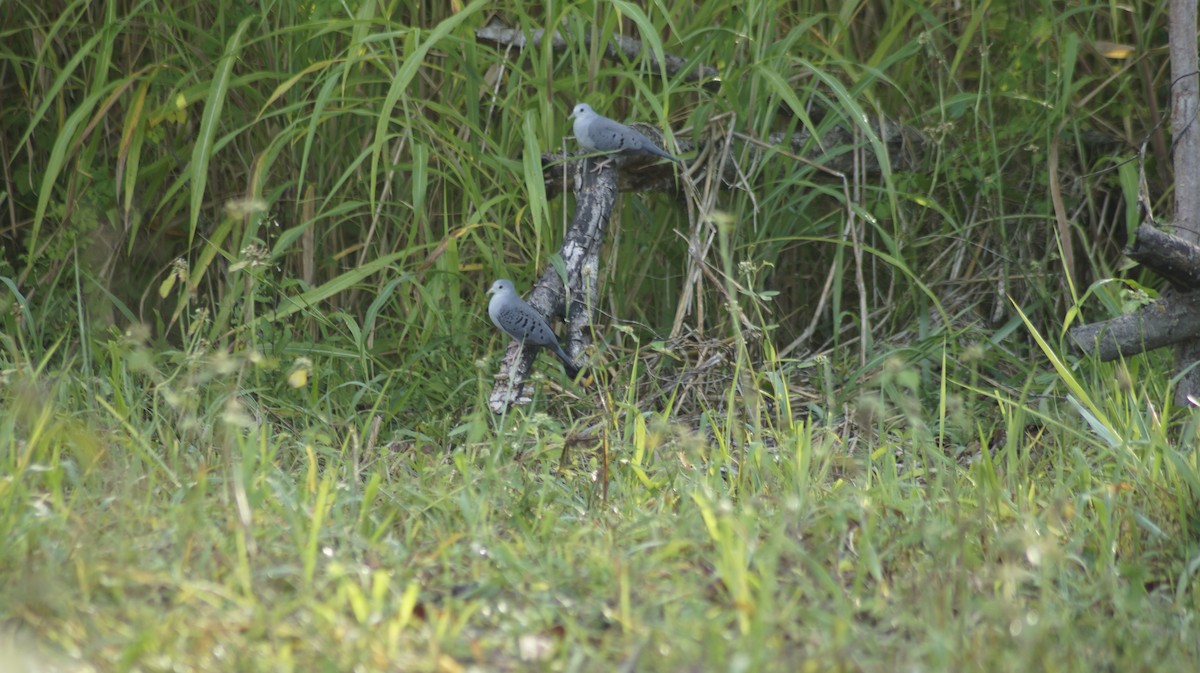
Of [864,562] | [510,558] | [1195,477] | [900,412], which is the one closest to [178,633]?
[510,558]

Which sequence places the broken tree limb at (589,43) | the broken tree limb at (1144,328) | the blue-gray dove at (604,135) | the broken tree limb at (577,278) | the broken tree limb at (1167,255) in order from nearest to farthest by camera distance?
1. the broken tree limb at (1167,255)
2. the broken tree limb at (1144,328)
3. the broken tree limb at (577,278)
4. the blue-gray dove at (604,135)
5. the broken tree limb at (589,43)

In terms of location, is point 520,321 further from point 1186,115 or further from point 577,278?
point 1186,115

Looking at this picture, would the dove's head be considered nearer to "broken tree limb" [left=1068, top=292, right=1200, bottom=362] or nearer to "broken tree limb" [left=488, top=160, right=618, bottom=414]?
"broken tree limb" [left=488, top=160, right=618, bottom=414]

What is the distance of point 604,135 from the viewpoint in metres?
2.96

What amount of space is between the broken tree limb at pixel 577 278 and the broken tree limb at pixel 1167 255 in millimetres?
1188

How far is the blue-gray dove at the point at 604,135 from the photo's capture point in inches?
116

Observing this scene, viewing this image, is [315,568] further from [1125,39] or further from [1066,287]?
[1125,39]

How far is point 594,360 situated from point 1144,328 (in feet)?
4.15

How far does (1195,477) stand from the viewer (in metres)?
2.13

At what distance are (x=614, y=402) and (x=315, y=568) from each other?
112 cm

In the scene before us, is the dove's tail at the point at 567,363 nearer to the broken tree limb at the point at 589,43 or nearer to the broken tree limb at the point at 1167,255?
the broken tree limb at the point at 589,43

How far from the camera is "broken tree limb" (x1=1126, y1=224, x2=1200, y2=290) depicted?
2463 millimetres

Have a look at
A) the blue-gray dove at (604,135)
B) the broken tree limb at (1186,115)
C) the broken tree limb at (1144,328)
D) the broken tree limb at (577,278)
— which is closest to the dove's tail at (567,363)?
the broken tree limb at (577,278)

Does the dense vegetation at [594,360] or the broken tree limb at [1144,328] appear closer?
the dense vegetation at [594,360]
